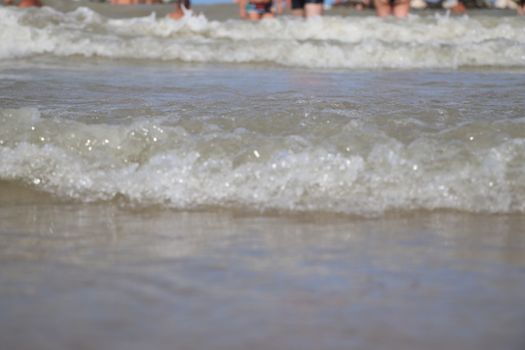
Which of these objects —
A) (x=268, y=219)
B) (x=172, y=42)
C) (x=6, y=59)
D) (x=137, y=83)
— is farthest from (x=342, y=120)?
(x=172, y=42)

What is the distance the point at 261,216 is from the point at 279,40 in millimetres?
5684

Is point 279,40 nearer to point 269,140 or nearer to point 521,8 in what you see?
point 269,140

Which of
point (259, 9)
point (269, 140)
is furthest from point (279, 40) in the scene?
point (269, 140)

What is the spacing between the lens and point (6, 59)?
21.7ft

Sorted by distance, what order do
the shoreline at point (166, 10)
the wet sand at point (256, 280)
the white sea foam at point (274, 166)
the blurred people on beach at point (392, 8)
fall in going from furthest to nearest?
the shoreline at point (166, 10) < the blurred people on beach at point (392, 8) < the white sea foam at point (274, 166) < the wet sand at point (256, 280)

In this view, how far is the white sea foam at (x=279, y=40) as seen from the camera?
7.16 metres

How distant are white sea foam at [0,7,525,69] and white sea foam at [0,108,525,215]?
4.03 m

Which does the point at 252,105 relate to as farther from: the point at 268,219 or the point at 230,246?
the point at 230,246

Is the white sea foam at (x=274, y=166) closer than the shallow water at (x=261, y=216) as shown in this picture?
No

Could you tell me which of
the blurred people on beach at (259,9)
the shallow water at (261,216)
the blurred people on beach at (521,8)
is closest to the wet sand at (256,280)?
the shallow water at (261,216)

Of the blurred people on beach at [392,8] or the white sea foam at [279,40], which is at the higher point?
the blurred people on beach at [392,8]

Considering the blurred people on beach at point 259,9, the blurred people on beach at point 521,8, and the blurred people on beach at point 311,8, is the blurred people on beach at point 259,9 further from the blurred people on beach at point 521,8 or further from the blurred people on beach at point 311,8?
the blurred people on beach at point 521,8

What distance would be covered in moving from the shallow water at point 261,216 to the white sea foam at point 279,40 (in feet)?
8.25

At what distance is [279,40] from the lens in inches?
312
